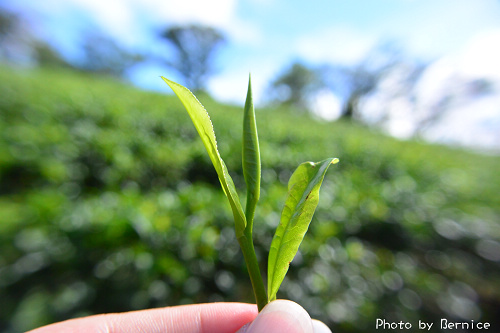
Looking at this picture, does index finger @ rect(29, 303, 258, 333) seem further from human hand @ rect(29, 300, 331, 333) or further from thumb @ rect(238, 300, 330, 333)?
thumb @ rect(238, 300, 330, 333)

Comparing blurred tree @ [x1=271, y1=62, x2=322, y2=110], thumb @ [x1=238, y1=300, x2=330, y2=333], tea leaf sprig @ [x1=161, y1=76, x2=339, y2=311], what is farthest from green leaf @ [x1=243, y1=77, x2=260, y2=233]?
blurred tree @ [x1=271, y1=62, x2=322, y2=110]

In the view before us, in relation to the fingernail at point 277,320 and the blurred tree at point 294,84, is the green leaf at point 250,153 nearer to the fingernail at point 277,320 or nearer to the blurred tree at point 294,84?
the fingernail at point 277,320

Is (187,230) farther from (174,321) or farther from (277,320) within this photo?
(277,320)

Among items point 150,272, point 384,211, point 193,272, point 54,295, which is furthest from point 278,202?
point 54,295

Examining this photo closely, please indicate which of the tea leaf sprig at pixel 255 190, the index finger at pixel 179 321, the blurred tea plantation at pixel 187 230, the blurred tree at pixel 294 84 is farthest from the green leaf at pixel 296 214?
the blurred tree at pixel 294 84

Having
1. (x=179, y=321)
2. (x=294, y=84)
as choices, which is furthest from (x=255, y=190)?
(x=294, y=84)

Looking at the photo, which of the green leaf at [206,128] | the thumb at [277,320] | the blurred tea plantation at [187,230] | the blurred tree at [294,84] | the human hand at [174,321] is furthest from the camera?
the blurred tree at [294,84]

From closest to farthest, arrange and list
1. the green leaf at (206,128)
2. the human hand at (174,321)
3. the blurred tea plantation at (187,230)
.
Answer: the green leaf at (206,128) < the human hand at (174,321) < the blurred tea plantation at (187,230)
